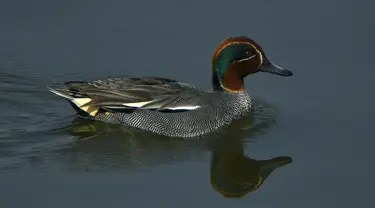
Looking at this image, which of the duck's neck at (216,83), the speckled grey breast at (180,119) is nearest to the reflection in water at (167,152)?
the speckled grey breast at (180,119)

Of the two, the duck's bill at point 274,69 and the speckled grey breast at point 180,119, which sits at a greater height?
the duck's bill at point 274,69

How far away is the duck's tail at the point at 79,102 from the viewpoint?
12836 millimetres

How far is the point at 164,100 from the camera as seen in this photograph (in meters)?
12.9

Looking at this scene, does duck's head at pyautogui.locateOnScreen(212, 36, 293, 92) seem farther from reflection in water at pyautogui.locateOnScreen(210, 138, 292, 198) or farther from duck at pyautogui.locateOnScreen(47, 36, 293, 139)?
reflection in water at pyautogui.locateOnScreen(210, 138, 292, 198)

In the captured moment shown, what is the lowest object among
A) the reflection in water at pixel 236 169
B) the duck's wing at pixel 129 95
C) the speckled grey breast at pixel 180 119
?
the reflection in water at pixel 236 169

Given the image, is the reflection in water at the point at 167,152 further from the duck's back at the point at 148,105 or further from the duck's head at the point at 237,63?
the duck's head at the point at 237,63

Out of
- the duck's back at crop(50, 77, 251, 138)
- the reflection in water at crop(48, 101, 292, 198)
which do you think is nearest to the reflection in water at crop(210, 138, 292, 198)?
the reflection in water at crop(48, 101, 292, 198)

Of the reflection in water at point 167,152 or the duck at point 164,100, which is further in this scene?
the duck at point 164,100

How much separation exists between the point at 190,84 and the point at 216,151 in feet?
6.01

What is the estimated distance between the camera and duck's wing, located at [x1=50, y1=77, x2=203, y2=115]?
12859 mm

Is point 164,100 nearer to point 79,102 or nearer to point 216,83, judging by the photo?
point 216,83

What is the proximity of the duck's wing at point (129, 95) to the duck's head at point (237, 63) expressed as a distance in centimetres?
58

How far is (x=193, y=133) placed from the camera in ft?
42.2

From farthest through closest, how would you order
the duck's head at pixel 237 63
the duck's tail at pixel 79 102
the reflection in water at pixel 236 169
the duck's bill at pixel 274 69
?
the duck's bill at pixel 274 69
the duck's head at pixel 237 63
the duck's tail at pixel 79 102
the reflection in water at pixel 236 169
